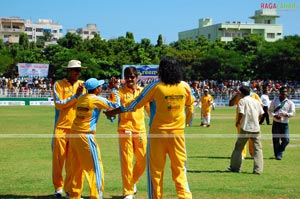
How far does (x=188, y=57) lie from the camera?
71688 mm

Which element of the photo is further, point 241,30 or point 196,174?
point 241,30

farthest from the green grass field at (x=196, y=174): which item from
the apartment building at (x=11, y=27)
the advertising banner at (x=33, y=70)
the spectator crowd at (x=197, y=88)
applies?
the apartment building at (x=11, y=27)

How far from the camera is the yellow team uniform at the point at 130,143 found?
8.80m

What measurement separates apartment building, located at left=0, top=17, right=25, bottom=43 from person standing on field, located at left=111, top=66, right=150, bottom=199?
13464 cm

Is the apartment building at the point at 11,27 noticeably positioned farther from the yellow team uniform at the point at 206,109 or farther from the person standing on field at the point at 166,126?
the person standing on field at the point at 166,126

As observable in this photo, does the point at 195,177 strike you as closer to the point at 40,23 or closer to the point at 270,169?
the point at 270,169

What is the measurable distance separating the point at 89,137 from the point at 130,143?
109cm

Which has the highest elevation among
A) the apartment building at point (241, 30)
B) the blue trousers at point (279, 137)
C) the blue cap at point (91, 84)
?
the apartment building at point (241, 30)

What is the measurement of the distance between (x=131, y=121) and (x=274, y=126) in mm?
6529

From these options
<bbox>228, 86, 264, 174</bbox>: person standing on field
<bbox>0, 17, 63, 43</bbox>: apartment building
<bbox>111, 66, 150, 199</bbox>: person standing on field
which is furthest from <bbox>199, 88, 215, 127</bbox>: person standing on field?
<bbox>0, 17, 63, 43</bbox>: apartment building

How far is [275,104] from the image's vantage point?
47.1 feet

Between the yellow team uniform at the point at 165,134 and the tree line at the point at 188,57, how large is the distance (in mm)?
51732

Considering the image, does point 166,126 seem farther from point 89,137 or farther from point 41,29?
point 41,29

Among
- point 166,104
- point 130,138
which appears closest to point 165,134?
point 166,104
